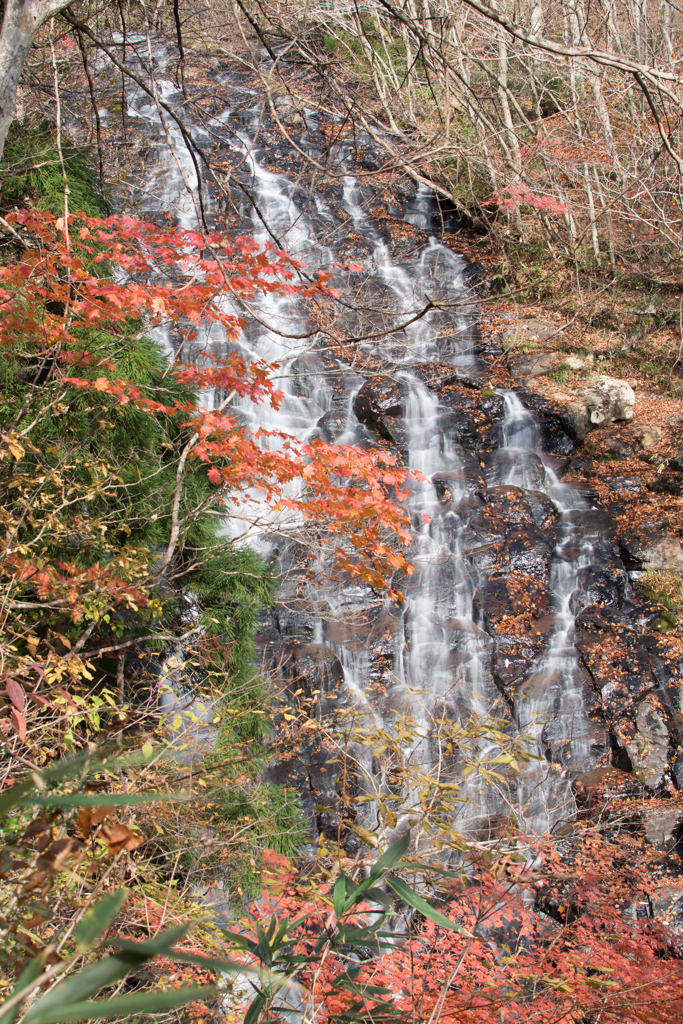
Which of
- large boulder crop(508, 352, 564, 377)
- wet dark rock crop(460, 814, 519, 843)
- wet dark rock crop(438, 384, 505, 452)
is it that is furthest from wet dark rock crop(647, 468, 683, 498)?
wet dark rock crop(460, 814, 519, 843)

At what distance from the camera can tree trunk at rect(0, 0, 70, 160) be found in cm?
234

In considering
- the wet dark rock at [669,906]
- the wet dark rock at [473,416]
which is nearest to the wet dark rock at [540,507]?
the wet dark rock at [473,416]

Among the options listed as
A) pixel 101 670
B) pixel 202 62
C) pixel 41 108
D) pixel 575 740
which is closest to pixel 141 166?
pixel 202 62

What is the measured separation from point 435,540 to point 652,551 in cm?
281

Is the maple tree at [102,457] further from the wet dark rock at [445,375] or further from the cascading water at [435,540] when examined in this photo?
the wet dark rock at [445,375]

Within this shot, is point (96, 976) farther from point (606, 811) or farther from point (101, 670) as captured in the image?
point (606, 811)

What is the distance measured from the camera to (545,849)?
19.8 feet

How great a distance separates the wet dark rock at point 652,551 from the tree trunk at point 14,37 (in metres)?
7.97

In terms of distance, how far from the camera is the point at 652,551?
8117mm

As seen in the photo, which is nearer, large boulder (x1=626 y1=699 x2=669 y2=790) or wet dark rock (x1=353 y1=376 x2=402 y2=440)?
large boulder (x1=626 y1=699 x2=669 y2=790)

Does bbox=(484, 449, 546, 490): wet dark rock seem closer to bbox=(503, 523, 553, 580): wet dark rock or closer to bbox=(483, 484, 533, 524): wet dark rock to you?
bbox=(483, 484, 533, 524): wet dark rock

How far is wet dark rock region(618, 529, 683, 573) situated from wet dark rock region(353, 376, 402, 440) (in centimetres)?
367

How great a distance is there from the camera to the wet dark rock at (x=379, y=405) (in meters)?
9.58

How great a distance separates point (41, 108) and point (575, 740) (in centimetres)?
935
